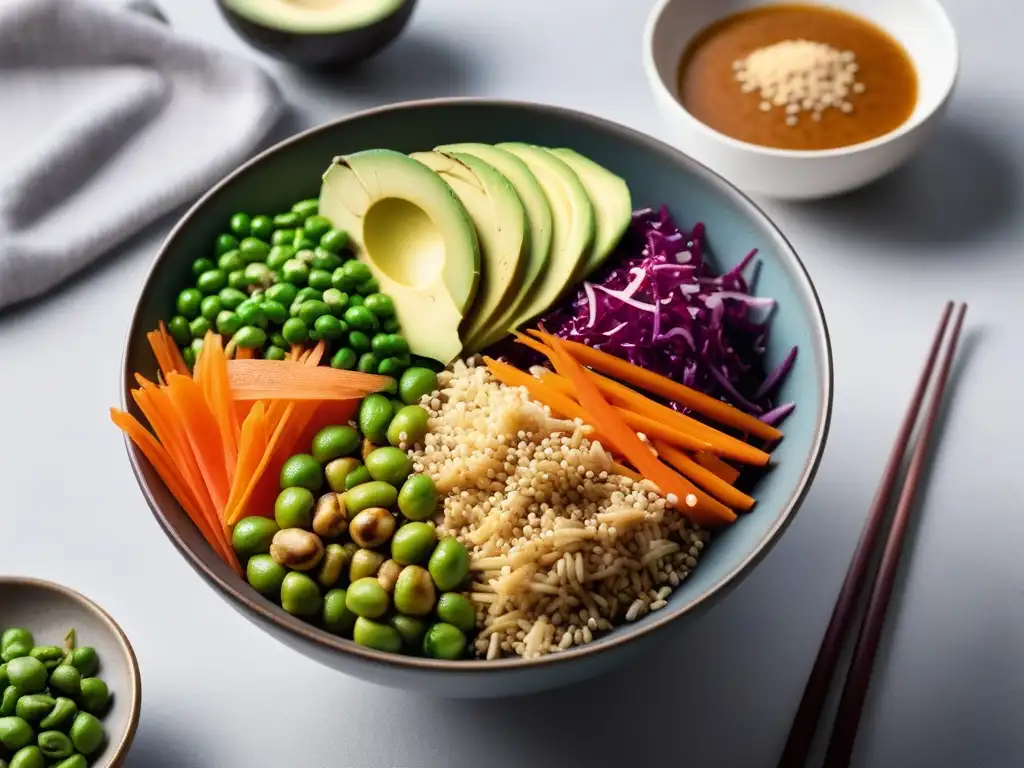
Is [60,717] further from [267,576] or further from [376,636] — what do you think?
[376,636]

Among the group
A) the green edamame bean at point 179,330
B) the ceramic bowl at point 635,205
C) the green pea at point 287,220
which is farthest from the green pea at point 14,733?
the green pea at point 287,220

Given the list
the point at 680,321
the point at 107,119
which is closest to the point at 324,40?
the point at 107,119

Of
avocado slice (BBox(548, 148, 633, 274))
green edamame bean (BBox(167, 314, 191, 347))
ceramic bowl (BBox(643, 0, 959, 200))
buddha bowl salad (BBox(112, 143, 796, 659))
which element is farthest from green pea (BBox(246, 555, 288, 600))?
ceramic bowl (BBox(643, 0, 959, 200))

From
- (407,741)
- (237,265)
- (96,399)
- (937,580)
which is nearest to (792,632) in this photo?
(937,580)

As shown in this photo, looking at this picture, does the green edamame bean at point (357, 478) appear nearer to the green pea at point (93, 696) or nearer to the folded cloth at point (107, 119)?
the green pea at point (93, 696)

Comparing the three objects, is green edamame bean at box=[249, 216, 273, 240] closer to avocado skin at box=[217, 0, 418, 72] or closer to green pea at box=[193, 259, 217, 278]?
green pea at box=[193, 259, 217, 278]

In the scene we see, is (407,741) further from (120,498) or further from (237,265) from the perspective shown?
(237,265)
